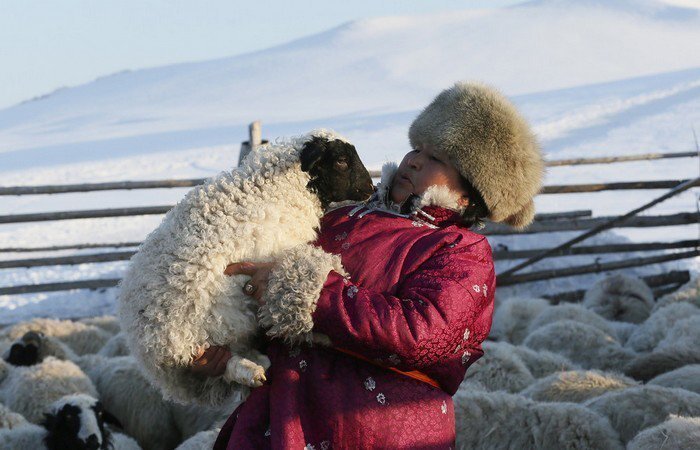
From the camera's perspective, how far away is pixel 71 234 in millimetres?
16641

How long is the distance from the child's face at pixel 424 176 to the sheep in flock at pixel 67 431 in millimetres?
3108

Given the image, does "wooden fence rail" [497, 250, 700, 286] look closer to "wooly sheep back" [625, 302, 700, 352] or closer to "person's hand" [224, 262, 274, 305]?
"wooly sheep back" [625, 302, 700, 352]

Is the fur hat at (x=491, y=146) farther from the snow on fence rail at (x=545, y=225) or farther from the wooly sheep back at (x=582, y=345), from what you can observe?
the snow on fence rail at (x=545, y=225)

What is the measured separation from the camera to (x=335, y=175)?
8.98ft

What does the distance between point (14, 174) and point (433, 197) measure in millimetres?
21391

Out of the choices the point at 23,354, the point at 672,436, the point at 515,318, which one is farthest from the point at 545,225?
the point at 672,436

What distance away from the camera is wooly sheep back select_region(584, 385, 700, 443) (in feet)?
14.7

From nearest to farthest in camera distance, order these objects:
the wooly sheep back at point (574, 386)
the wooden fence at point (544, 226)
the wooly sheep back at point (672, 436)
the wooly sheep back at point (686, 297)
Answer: the wooly sheep back at point (672, 436), the wooly sheep back at point (574, 386), the wooly sheep back at point (686, 297), the wooden fence at point (544, 226)

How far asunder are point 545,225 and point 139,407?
17.1ft

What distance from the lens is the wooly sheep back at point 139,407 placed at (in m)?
5.97

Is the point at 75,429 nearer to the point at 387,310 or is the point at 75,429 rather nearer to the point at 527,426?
the point at 527,426

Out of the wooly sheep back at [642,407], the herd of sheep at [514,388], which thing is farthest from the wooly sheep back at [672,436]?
the wooly sheep back at [642,407]

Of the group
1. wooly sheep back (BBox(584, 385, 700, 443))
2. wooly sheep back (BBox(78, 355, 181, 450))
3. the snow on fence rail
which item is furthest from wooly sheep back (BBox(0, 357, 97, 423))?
wooly sheep back (BBox(584, 385, 700, 443))

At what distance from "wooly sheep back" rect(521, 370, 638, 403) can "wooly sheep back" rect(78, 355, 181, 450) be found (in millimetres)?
2158
